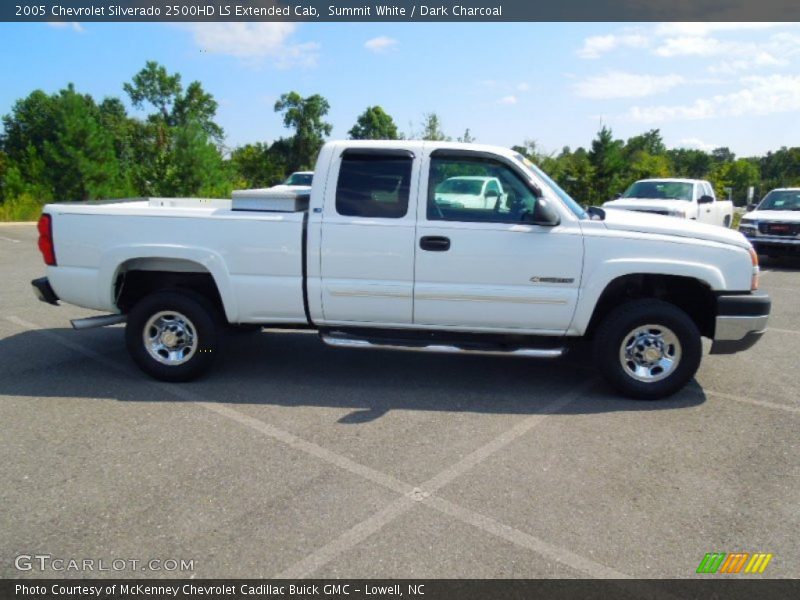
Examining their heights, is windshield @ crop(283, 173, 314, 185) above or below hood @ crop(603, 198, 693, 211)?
above

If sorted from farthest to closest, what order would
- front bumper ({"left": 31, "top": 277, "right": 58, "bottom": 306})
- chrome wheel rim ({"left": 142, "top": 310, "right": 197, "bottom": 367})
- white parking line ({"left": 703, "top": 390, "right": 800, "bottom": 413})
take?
front bumper ({"left": 31, "top": 277, "right": 58, "bottom": 306}), chrome wheel rim ({"left": 142, "top": 310, "right": 197, "bottom": 367}), white parking line ({"left": 703, "top": 390, "right": 800, "bottom": 413})

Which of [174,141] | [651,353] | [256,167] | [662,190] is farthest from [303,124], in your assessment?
[651,353]

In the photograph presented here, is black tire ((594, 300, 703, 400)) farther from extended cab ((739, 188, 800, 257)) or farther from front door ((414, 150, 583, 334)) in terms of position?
extended cab ((739, 188, 800, 257))

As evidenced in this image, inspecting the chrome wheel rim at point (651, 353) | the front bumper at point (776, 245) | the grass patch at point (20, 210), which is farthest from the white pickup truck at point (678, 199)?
the grass patch at point (20, 210)

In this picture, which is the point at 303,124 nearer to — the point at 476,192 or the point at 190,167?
the point at 190,167

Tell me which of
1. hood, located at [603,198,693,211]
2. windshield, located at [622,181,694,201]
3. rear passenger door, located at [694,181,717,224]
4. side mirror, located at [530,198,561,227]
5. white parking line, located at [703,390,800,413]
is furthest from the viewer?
windshield, located at [622,181,694,201]

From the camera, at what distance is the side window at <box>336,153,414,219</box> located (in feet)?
16.4

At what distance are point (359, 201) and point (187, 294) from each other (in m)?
1.72

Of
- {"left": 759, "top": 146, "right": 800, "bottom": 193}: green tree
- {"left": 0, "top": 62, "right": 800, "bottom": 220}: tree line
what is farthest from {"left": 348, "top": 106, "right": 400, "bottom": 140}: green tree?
{"left": 759, "top": 146, "right": 800, "bottom": 193}: green tree

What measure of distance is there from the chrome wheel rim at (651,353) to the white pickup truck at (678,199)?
8641mm

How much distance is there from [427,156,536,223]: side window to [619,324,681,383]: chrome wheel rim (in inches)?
53.6

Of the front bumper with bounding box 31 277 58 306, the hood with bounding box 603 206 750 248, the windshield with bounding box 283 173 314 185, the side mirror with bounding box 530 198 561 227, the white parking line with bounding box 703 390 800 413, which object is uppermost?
the windshield with bounding box 283 173 314 185

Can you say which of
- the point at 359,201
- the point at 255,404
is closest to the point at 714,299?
the point at 359,201

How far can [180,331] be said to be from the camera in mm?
5348
